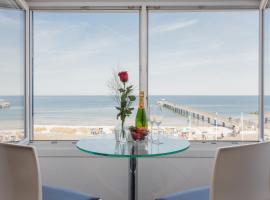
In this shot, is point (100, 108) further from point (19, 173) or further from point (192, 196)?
point (19, 173)

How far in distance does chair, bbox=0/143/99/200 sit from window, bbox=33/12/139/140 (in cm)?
140

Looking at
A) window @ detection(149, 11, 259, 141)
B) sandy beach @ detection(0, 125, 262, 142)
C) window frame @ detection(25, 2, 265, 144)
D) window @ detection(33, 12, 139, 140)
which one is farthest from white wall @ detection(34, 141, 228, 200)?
window frame @ detection(25, 2, 265, 144)

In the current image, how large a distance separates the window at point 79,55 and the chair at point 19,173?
1.40 metres

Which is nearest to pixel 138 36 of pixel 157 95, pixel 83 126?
pixel 157 95

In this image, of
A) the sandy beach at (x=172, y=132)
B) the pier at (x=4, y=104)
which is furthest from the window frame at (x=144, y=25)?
the pier at (x=4, y=104)

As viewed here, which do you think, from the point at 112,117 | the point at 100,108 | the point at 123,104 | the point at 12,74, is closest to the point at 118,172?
the point at 112,117

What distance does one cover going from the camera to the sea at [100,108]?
9.08 feet

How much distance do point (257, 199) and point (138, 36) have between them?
1.84 m

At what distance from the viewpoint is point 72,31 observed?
2.79 meters

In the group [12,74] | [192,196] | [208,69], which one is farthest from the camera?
[208,69]

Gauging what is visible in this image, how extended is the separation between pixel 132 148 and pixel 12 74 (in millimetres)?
1398

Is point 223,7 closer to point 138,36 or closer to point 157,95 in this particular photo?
point 138,36

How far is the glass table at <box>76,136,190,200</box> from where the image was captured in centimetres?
169

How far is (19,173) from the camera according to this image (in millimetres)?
1386
